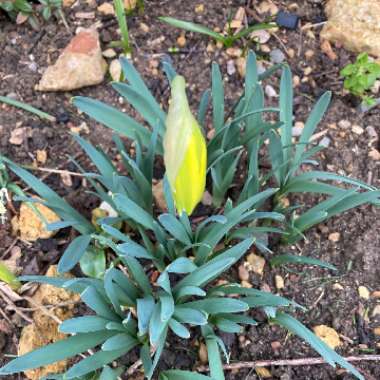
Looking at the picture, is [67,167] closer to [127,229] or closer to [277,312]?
[127,229]

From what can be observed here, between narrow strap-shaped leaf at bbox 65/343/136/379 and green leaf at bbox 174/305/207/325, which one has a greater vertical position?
green leaf at bbox 174/305/207/325

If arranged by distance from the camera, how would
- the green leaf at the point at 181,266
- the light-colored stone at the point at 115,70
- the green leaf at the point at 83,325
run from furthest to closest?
the light-colored stone at the point at 115,70 → the green leaf at the point at 181,266 → the green leaf at the point at 83,325

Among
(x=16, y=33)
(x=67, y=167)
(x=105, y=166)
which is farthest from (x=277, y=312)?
(x=16, y=33)

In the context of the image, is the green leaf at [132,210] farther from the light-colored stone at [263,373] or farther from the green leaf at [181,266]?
the light-colored stone at [263,373]

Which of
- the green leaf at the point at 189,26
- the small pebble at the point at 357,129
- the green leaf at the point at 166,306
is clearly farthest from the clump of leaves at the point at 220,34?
the green leaf at the point at 166,306

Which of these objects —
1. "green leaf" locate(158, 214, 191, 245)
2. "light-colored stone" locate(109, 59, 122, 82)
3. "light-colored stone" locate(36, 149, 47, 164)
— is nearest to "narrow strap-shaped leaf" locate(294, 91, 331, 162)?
"green leaf" locate(158, 214, 191, 245)

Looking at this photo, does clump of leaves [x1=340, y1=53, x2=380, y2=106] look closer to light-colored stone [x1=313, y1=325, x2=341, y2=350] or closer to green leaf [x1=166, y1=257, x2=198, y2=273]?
light-colored stone [x1=313, y1=325, x2=341, y2=350]

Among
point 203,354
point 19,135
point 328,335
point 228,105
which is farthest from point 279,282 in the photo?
point 19,135

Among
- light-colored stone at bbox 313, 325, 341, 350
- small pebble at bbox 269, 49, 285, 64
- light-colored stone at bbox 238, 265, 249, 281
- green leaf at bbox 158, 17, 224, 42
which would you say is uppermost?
green leaf at bbox 158, 17, 224, 42
